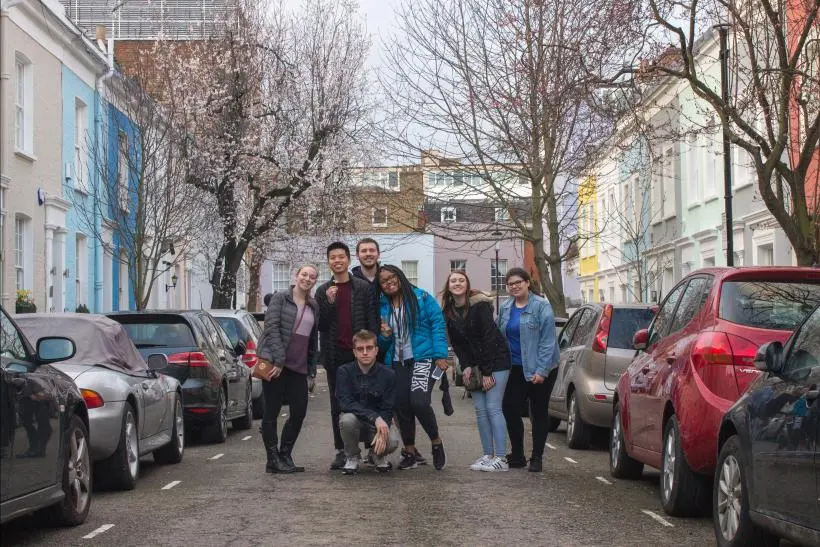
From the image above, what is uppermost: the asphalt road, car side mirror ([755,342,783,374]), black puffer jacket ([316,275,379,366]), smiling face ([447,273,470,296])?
smiling face ([447,273,470,296])

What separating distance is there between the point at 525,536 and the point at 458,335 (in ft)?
13.3

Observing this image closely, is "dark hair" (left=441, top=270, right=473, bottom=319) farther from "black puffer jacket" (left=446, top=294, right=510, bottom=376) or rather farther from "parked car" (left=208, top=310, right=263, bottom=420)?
"parked car" (left=208, top=310, right=263, bottom=420)

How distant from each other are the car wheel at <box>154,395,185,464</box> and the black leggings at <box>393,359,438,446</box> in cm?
237

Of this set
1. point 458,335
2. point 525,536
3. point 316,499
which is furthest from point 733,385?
point 458,335

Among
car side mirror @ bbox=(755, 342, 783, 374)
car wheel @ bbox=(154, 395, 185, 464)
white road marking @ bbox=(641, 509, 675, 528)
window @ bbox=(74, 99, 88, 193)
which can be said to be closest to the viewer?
car side mirror @ bbox=(755, 342, 783, 374)

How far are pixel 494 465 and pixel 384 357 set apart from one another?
4.50 feet

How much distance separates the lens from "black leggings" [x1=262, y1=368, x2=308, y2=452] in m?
11.5

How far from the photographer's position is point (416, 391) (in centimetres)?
1152

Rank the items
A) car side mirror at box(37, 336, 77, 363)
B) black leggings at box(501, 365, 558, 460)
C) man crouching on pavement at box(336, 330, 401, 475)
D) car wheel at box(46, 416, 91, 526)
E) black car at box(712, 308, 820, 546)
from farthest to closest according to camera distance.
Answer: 1. black leggings at box(501, 365, 558, 460)
2. man crouching on pavement at box(336, 330, 401, 475)
3. car wheel at box(46, 416, 91, 526)
4. car side mirror at box(37, 336, 77, 363)
5. black car at box(712, 308, 820, 546)

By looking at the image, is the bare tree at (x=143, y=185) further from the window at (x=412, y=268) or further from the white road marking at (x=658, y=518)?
the window at (x=412, y=268)

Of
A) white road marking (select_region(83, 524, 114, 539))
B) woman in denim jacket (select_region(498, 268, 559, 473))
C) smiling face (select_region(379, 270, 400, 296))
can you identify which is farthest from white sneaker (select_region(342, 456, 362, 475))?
white road marking (select_region(83, 524, 114, 539))

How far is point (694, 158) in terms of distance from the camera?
33281mm

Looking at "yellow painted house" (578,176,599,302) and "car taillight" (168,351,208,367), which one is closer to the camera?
"car taillight" (168,351,208,367)

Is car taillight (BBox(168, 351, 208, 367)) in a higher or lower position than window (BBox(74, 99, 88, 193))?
lower
